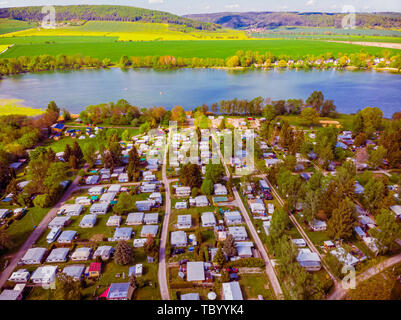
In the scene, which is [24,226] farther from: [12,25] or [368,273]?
[12,25]

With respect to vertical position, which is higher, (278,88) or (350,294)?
(278,88)

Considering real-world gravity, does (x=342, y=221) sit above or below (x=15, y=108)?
below

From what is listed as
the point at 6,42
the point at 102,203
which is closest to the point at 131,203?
the point at 102,203

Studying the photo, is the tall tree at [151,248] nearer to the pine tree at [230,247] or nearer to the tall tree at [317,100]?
the pine tree at [230,247]

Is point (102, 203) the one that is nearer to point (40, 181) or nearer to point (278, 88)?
point (40, 181)

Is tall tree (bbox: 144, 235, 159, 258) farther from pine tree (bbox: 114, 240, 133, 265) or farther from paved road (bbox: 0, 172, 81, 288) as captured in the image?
paved road (bbox: 0, 172, 81, 288)

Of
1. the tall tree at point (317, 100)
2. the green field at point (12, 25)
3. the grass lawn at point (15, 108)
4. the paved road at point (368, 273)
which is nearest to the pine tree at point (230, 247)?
the paved road at point (368, 273)

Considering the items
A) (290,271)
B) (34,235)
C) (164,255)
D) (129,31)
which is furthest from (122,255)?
(129,31)
